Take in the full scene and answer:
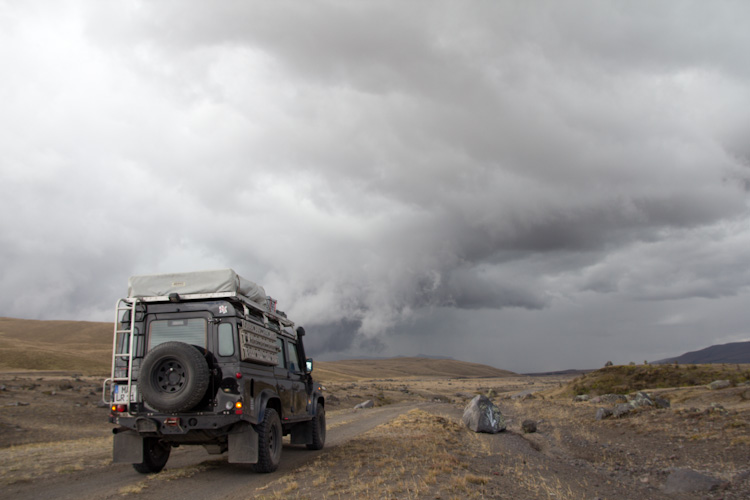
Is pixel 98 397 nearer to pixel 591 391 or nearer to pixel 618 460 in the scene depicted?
pixel 618 460

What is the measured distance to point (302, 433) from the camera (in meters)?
14.8

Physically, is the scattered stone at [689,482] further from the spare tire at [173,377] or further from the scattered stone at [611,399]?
the scattered stone at [611,399]

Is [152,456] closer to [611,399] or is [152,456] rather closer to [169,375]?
[169,375]

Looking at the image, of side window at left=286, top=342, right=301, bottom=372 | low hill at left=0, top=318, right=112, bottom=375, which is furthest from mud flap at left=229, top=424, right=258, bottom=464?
low hill at left=0, top=318, right=112, bottom=375

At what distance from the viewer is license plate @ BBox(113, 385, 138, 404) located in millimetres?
10117

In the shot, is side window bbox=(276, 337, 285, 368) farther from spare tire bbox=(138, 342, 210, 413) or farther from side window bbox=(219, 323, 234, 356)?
spare tire bbox=(138, 342, 210, 413)

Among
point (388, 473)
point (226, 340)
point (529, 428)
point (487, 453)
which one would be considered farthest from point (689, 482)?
point (226, 340)

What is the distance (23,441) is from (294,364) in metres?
13.9

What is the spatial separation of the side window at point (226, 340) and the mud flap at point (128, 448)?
2611mm

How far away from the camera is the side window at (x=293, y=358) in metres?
14.1

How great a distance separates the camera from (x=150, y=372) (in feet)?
31.6

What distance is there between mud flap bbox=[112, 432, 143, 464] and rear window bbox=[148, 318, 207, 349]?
1.91m

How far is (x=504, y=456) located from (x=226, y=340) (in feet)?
32.4

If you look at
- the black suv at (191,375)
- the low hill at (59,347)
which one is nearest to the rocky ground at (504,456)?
the black suv at (191,375)
